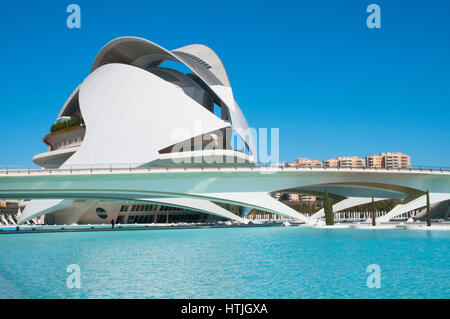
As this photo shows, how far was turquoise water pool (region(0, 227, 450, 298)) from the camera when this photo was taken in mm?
10367

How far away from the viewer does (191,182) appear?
34.3 meters

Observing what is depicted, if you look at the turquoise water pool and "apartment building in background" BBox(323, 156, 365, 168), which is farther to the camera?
"apartment building in background" BBox(323, 156, 365, 168)

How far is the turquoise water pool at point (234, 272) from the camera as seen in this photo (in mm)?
10367

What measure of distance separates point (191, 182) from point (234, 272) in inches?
856

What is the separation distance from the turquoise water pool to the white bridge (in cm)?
1373
